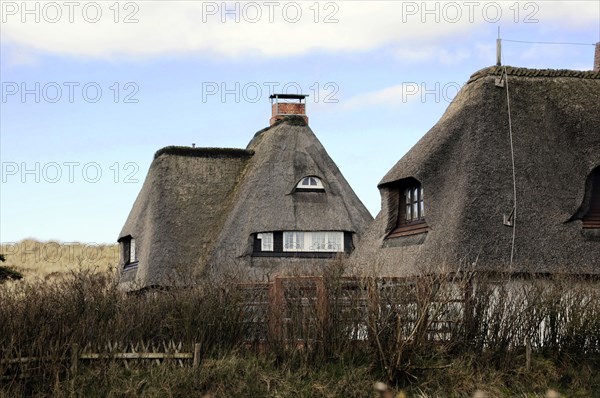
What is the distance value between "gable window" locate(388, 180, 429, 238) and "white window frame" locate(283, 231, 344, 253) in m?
8.36

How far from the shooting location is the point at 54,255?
2108 inches

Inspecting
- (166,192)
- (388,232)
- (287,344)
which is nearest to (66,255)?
(166,192)

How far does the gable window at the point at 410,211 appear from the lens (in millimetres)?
24641

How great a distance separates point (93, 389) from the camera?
17.8 metres

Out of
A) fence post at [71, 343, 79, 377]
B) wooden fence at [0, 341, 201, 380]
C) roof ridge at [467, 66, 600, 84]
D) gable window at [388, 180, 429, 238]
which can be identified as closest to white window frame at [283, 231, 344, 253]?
gable window at [388, 180, 429, 238]

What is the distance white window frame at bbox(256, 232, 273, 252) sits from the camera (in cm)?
3350

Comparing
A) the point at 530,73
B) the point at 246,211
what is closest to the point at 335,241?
the point at 246,211

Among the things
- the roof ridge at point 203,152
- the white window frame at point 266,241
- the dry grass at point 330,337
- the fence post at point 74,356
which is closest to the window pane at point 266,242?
the white window frame at point 266,241

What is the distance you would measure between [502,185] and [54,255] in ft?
114

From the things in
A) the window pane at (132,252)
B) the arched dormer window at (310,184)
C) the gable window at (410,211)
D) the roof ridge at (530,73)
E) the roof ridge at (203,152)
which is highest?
the roof ridge at (530,73)

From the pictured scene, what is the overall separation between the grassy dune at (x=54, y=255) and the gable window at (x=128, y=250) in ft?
38.9

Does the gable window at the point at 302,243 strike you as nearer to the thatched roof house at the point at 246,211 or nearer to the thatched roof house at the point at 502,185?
the thatched roof house at the point at 246,211

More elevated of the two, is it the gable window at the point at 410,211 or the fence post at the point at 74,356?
the gable window at the point at 410,211

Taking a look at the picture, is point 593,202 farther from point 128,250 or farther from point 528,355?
point 128,250
